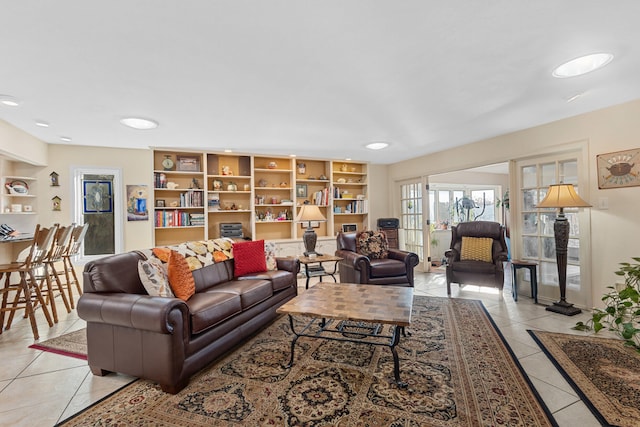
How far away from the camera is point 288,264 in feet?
11.7

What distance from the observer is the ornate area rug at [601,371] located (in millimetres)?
1646

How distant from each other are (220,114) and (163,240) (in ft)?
8.97

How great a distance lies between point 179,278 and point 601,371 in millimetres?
3233

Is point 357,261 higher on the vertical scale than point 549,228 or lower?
lower

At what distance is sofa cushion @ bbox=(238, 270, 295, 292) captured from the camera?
10.3 feet

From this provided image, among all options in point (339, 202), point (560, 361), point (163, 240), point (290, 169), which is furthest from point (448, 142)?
point (163, 240)

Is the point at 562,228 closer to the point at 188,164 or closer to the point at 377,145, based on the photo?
the point at 377,145

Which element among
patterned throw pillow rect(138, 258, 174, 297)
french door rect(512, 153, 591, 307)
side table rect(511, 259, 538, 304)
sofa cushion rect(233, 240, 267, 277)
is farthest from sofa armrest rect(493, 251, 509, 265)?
patterned throw pillow rect(138, 258, 174, 297)

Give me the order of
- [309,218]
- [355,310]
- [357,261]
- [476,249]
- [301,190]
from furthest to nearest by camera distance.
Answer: [301,190] < [309,218] < [476,249] < [357,261] < [355,310]

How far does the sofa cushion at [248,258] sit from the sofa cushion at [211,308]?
75 cm

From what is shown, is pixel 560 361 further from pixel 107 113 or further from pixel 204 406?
pixel 107 113

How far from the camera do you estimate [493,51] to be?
196 cm

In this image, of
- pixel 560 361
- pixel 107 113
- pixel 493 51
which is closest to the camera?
pixel 493 51

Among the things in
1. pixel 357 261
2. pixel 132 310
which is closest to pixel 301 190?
pixel 357 261
